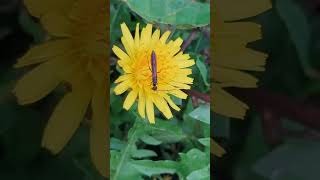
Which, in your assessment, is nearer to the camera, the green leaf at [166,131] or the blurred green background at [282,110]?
the green leaf at [166,131]

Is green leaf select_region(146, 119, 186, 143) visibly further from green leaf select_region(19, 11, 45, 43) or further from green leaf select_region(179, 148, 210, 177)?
green leaf select_region(19, 11, 45, 43)

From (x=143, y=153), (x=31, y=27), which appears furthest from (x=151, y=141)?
(x=31, y=27)

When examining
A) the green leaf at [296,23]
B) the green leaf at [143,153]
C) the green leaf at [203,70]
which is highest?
the green leaf at [296,23]

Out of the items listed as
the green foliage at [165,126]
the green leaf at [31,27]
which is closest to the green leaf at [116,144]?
the green foliage at [165,126]

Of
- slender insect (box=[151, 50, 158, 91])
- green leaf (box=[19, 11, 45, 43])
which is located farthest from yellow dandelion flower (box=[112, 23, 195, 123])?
green leaf (box=[19, 11, 45, 43])

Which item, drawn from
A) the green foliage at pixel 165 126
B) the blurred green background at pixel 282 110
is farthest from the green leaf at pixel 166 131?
the blurred green background at pixel 282 110

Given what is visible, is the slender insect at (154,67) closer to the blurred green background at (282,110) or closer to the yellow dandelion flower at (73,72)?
the yellow dandelion flower at (73,72)

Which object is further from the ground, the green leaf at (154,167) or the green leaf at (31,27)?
the green leaf at (31,27)

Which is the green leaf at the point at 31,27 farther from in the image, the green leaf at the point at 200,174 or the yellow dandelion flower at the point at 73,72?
the green leaf at the point at 200,174
